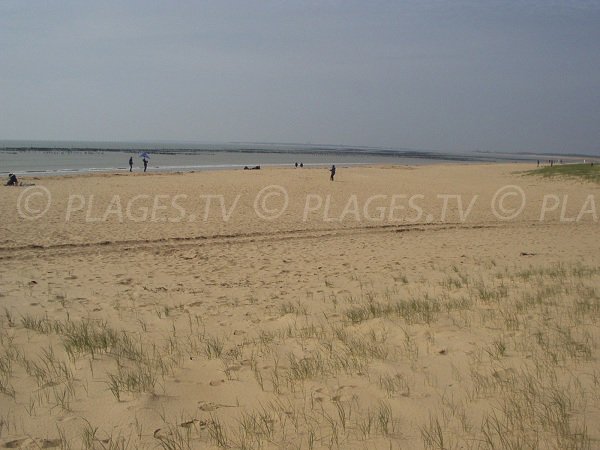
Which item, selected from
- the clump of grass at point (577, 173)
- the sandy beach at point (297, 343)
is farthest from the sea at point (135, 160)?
the clump of grass at point (577, 173)

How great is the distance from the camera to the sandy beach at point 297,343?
287 centimetres

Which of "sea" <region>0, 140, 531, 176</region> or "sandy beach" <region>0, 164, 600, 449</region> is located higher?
"sea" <region>0, 140, 531, 176</region>

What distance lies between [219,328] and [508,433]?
3.53 m

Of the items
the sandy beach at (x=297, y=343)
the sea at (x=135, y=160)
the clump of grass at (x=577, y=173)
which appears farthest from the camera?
the sea at (x=135, y=160)

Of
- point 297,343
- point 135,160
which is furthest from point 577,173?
point 135,160

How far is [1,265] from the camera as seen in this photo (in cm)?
875

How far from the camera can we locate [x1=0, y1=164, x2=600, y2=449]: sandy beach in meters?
2.87

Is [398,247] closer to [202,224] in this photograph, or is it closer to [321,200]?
[202,224]

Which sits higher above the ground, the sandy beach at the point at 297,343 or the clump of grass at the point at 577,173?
the clump of grass at the point at 577,173

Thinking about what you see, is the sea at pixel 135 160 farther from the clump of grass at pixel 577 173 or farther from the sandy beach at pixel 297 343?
the clump of grass at pixel 577 173

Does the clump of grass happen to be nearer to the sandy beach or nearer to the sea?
the sandy beach

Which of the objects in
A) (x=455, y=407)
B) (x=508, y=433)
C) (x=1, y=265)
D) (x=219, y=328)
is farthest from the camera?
(x=1, y=265)

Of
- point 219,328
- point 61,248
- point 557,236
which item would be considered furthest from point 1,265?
point 557,236

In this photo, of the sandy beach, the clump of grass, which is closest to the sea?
the sandy beach
